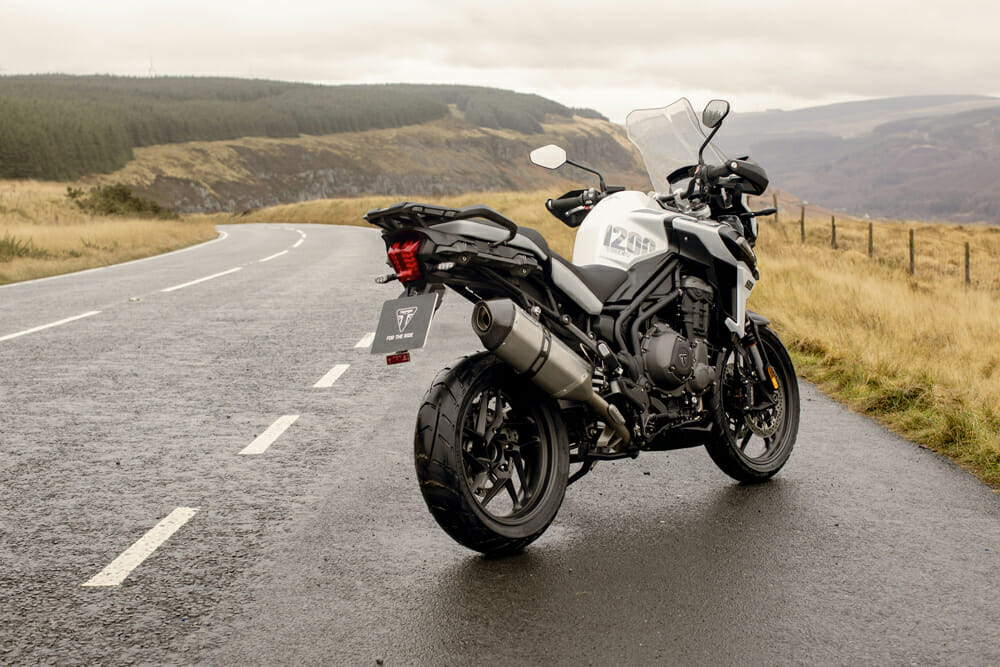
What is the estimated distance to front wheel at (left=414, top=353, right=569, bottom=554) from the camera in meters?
3.65

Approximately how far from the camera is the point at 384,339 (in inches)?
143

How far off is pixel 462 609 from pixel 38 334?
27.9ft

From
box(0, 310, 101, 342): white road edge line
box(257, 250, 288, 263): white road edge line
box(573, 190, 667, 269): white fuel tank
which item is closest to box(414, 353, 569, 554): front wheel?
box(573, 190, 667, 269): white fuel tank

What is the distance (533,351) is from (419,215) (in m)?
0.69

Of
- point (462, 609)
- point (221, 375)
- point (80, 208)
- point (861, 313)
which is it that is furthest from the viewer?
point (80, 208)

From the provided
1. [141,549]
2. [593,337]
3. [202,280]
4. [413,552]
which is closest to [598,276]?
[593,337]

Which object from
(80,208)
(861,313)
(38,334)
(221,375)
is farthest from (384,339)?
(80,208)

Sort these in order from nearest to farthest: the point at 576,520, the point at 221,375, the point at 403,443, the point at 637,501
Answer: the point at 576,520 → the point at 637,501 → the point at 403,443 → the point at 221,375

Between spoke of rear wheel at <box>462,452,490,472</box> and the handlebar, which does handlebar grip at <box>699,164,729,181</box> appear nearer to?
the handlebar

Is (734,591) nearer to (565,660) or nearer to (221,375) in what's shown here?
(565,660)

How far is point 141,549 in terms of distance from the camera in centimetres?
402

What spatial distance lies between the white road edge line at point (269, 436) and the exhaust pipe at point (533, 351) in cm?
248

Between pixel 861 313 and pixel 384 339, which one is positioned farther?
pixel 861 313

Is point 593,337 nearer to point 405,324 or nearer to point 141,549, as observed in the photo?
point 405,324
